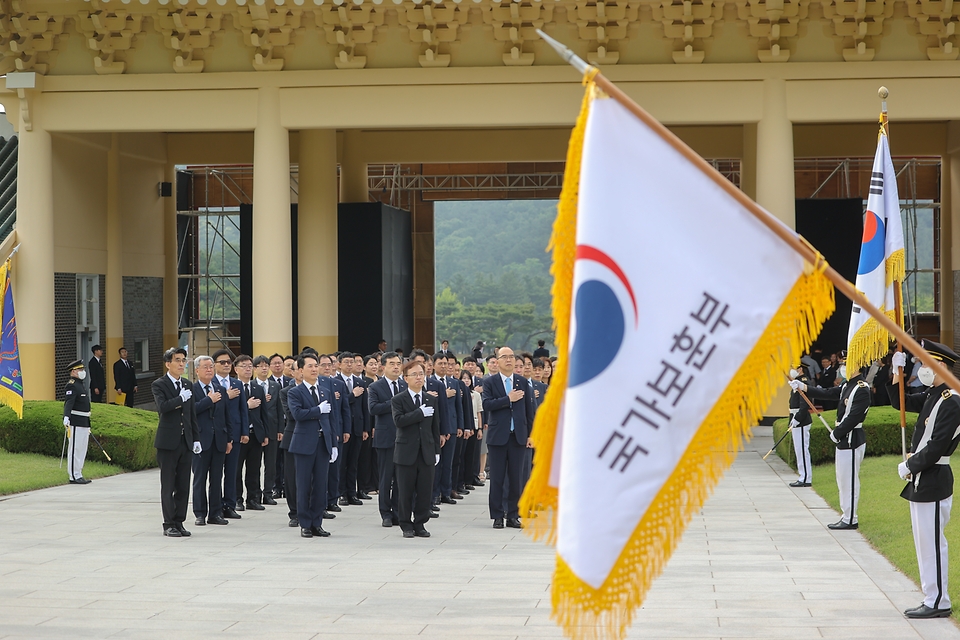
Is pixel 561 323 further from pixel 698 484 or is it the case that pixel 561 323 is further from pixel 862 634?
pixel 862 634

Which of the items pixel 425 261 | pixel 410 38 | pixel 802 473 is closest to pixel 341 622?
pixel 802 473

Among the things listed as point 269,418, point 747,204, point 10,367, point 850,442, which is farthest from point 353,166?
point 747,204

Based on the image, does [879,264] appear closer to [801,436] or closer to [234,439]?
[801,436]

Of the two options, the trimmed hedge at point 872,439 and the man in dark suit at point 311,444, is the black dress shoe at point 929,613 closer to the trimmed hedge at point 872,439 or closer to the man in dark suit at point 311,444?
the man in dark suit at point 311,444

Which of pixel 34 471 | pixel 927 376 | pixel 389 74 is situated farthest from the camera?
pixel 389 74

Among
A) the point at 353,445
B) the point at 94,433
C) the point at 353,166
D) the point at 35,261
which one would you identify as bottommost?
the point at 94,433

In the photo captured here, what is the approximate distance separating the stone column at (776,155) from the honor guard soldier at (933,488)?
1366 centimetres

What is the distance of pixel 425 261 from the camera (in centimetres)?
3941

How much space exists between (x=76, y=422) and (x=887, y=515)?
10951 mm

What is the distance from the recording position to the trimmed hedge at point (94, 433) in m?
17.3

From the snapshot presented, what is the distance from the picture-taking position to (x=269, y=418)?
13242 mm

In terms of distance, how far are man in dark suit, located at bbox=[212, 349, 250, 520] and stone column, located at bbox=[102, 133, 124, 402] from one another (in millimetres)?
14599

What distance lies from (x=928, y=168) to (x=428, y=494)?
29576 millimetres

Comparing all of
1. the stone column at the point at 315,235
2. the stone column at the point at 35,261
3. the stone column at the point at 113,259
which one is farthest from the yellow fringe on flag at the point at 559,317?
the stone column at the point at 113,259
